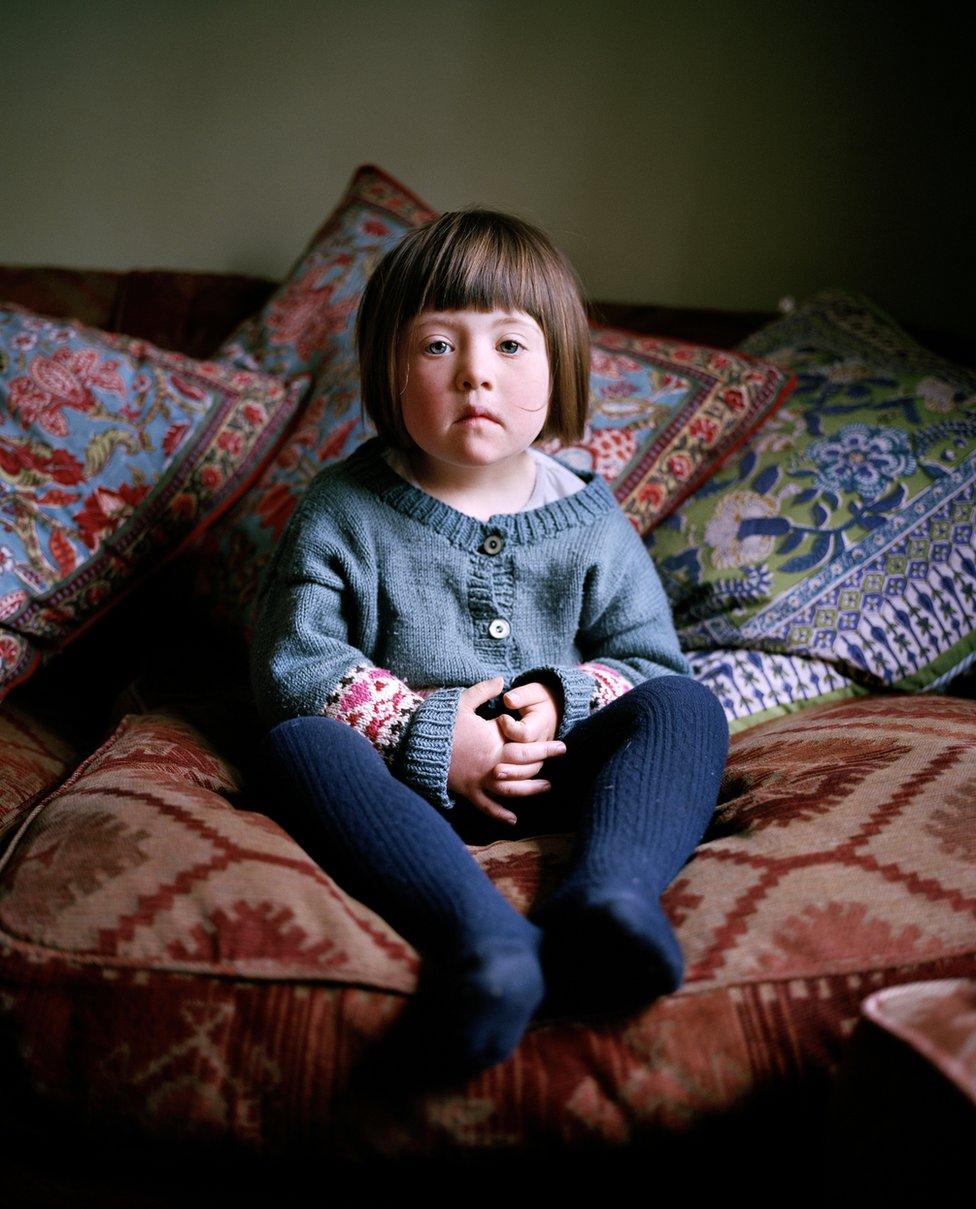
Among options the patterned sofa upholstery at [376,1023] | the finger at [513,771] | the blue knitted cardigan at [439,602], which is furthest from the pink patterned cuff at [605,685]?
the patterned sofa upholstery at [376,1023]

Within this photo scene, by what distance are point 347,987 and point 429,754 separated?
0.27 m

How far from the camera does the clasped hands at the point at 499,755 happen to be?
0.94m

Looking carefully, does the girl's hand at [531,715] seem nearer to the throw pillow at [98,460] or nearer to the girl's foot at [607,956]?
the girl's foot at [607,956]

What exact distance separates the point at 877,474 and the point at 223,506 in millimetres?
865

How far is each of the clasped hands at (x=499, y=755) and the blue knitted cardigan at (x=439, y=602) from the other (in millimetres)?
35

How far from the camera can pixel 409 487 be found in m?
1.09

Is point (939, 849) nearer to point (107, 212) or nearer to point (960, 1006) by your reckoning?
point (960, 1006)

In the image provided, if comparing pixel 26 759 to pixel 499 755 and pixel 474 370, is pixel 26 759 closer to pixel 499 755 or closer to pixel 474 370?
pixel 499 755

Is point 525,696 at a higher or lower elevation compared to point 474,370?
lower

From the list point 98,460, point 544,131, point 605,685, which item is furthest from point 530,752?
point 544,131

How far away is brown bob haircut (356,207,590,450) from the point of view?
39.4 inches

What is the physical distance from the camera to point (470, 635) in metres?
1.07

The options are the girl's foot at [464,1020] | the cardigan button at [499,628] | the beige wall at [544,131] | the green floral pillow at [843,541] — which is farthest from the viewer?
the beige wall at [544,131]

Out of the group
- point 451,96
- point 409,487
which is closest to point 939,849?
point 409,487
